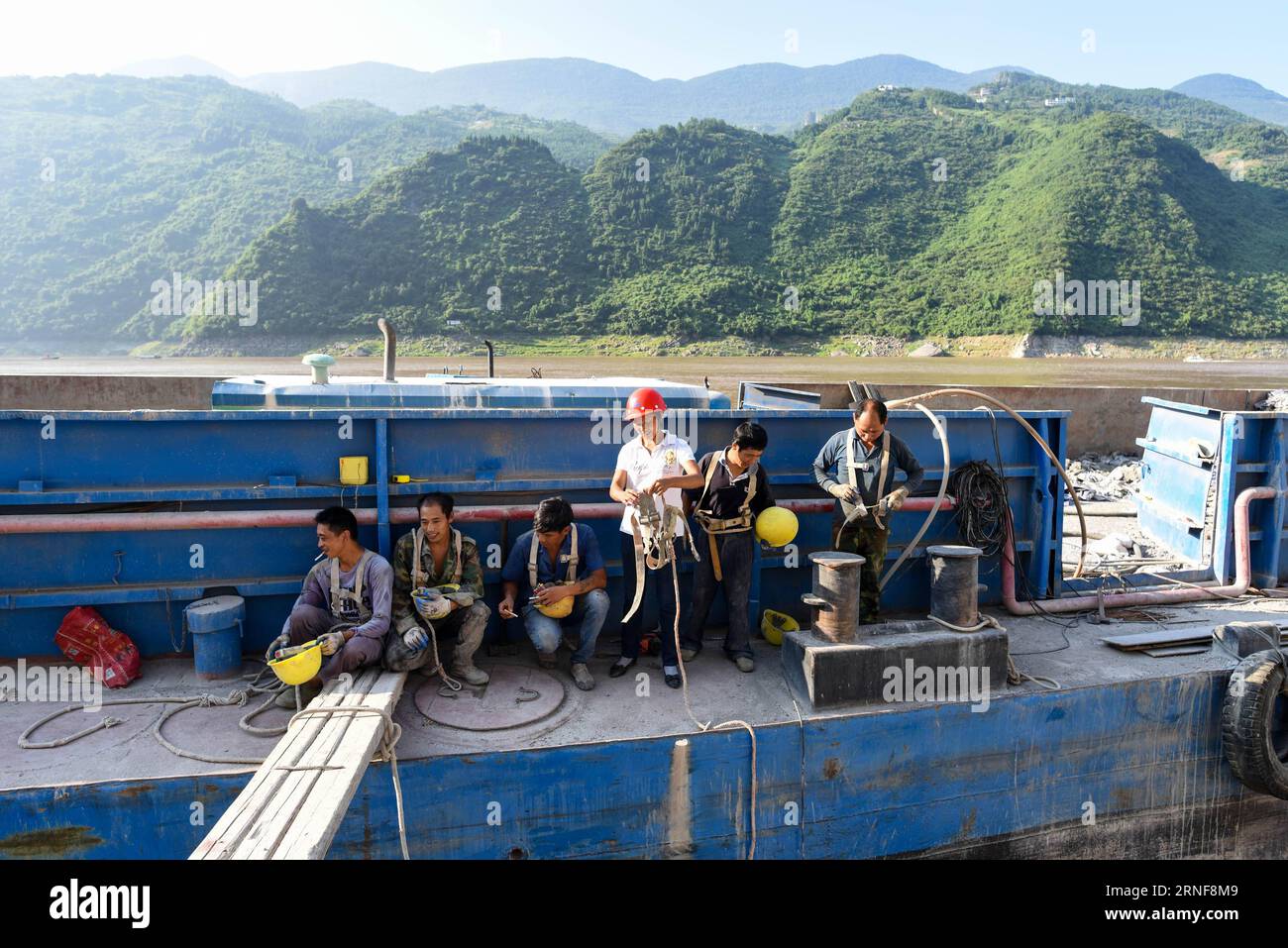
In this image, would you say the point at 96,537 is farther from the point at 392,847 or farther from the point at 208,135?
the point at 208,135

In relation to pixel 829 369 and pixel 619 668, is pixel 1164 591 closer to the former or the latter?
pixel 619 668

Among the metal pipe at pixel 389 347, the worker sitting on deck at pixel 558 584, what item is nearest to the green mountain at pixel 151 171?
the metal pipe at pixel 389 347

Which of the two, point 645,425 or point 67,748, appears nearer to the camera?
point 67,748

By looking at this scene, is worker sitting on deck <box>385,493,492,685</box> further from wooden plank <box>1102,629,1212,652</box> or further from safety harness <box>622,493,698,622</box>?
wooden plank <box>1102,629,1212,652</box>

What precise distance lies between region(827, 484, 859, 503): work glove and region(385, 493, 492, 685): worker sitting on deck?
2184 mm

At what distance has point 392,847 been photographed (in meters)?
3.69

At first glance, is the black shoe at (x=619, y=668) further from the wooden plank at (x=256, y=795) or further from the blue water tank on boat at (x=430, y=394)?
the blue water tank on boat at (x=430, y=394)

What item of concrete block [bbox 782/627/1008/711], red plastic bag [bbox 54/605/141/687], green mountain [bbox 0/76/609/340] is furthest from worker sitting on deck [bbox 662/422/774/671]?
green mountain [bbox 0/76/609/340]

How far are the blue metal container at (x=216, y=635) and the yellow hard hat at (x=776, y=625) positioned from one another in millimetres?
3098

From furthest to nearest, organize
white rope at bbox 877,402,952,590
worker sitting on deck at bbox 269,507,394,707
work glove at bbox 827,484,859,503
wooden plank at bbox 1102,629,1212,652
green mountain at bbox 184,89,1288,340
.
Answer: green mountain at bbox 184,89,1288,340
wooden plank at bbox 1102,629,1212,652
white rope at bbox 877,402,952,590
work glove at bbox 827,484,859,503
worker sitting on deck at bbox 269,507,394,707

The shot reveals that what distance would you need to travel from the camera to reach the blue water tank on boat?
5754mm

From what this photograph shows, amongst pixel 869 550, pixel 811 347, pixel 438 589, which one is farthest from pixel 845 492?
pixel 811 347

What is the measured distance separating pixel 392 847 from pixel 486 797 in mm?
489
